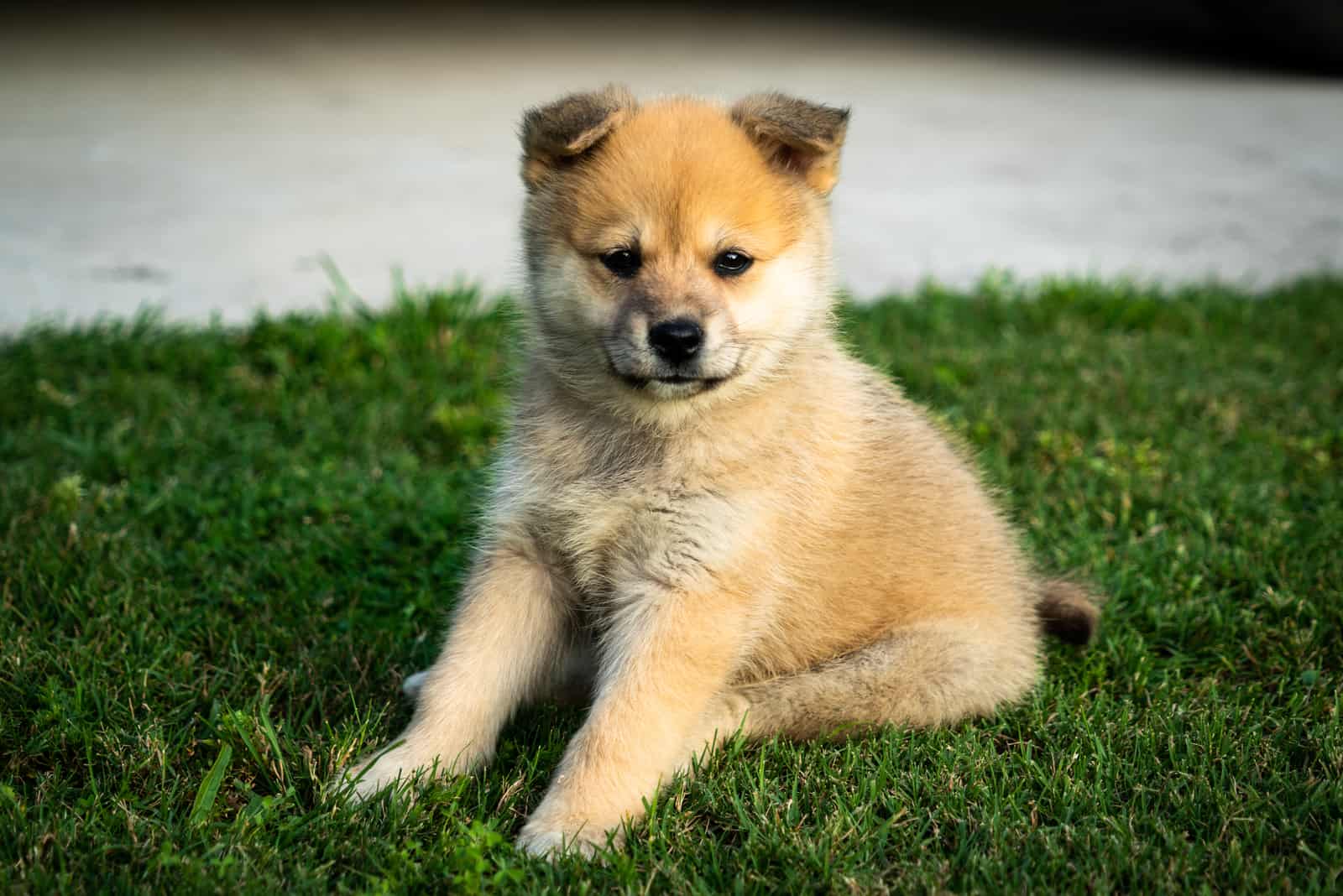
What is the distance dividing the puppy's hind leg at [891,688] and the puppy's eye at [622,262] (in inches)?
41.5

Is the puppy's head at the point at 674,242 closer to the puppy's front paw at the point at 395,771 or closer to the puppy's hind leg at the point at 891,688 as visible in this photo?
the puppy's hind leg at the point at 891,688

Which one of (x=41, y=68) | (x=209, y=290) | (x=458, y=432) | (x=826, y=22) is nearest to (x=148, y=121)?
(x=41, y=68)

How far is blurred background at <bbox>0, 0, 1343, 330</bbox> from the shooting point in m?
7.04

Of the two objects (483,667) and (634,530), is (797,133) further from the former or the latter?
(483,667)

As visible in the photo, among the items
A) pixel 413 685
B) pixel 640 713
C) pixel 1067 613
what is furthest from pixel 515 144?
pixel 640 713

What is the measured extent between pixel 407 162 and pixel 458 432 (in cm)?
369

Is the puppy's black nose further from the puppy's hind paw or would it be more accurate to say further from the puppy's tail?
the puppy's tail

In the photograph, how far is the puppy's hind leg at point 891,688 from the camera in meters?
3.22

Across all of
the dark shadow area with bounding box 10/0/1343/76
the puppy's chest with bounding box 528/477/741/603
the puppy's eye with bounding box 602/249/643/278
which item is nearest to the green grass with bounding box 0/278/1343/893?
the puppy's chest with bounding box 528/477/741/603

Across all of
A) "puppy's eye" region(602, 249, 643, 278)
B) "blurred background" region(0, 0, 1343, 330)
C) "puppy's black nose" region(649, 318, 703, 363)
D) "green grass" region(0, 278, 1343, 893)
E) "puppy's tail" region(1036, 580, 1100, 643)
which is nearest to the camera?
"green grass" region(0, 278, 1343, 893)

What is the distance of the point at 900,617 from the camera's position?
335 cm

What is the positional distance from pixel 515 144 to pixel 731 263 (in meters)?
5.89

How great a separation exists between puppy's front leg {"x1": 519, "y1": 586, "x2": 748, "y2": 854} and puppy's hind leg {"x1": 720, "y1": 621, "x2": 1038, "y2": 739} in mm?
218

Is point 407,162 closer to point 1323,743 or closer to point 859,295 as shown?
point 859,295
